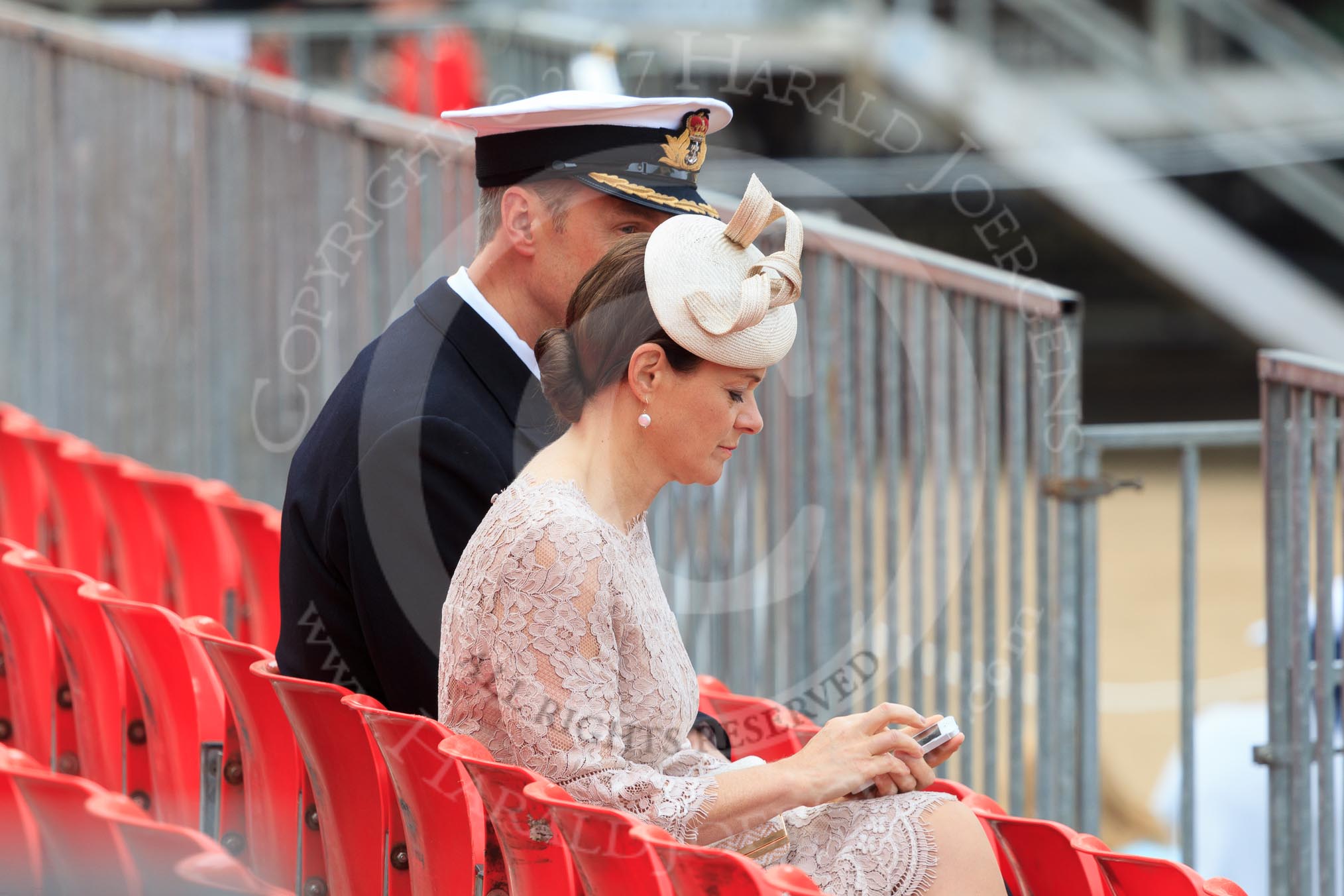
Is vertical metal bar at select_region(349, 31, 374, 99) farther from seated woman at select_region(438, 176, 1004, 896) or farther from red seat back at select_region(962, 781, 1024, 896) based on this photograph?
red seat back at select_region(962, 781, 1024, 896)

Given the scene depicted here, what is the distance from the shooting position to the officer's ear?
2918 mm

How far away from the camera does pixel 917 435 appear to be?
12.2ft

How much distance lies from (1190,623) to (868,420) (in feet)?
2.89

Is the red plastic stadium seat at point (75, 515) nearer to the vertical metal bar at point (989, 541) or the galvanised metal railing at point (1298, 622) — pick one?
the vertical metal bar at point (989, 541)

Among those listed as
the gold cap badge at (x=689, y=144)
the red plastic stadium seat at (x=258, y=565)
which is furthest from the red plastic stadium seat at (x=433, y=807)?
the red plastic stadium seat at (x=258, y=565)

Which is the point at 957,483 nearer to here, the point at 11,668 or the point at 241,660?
the point at 241,660

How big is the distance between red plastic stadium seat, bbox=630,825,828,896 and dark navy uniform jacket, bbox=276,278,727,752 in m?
0.74

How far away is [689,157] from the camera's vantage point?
9.93ft

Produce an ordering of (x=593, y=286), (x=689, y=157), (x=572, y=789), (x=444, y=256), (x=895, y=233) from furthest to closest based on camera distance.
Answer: (x=895, y=233), (x=444, y=256), (x=689, y=157), (x=593, y=286), (x=572, y=789)

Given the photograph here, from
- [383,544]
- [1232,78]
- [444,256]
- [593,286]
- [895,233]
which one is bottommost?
[383,544]

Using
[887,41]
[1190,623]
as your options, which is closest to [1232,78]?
[887,41]

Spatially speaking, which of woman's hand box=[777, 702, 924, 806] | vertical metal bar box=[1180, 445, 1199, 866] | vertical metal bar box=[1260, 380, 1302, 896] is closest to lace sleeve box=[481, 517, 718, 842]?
woman's hand box=[777, 702, 924, 806]

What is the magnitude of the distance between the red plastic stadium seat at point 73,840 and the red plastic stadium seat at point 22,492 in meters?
2.28

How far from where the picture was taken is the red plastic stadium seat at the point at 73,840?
1.94m
